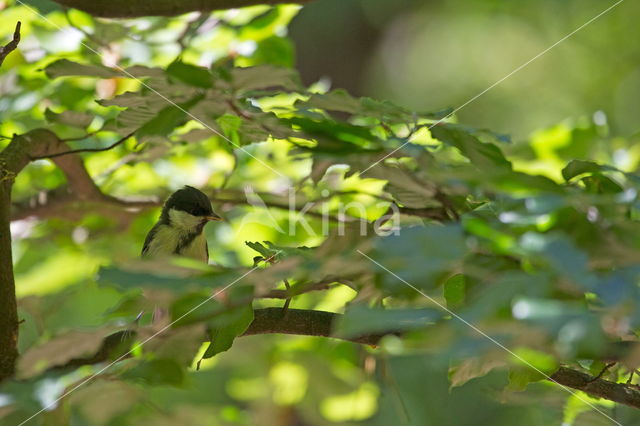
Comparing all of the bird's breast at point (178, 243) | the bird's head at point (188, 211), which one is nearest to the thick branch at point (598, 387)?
the bird's head at point (188, 211)

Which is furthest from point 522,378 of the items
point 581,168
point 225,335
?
point 225,335

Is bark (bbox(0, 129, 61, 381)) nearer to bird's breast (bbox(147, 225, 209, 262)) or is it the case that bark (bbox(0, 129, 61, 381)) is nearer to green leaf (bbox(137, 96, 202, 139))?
green leaf (bbox(137, 96, 202, 139))

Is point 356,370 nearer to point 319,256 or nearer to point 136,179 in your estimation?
point 136,179

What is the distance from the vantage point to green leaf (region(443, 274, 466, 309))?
0.93 m

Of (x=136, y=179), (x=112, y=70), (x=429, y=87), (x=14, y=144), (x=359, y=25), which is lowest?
(x=429, y=87)

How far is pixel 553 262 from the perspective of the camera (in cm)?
57

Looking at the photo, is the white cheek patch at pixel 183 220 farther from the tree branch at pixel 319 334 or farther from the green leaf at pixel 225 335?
the green leaf at pixel 225 335

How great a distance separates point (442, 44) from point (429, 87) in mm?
381

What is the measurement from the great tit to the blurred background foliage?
93 mm

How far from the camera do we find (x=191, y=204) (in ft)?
7.75

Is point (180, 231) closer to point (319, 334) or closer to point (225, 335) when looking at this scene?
→ point (319, 334)

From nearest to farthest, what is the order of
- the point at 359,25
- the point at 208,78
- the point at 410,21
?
1. the point at 208,78
2. the point at 359,25
3. the point at 410,21

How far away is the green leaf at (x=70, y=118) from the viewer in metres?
1.36

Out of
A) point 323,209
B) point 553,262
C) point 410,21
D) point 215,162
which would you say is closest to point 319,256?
point 553,262
